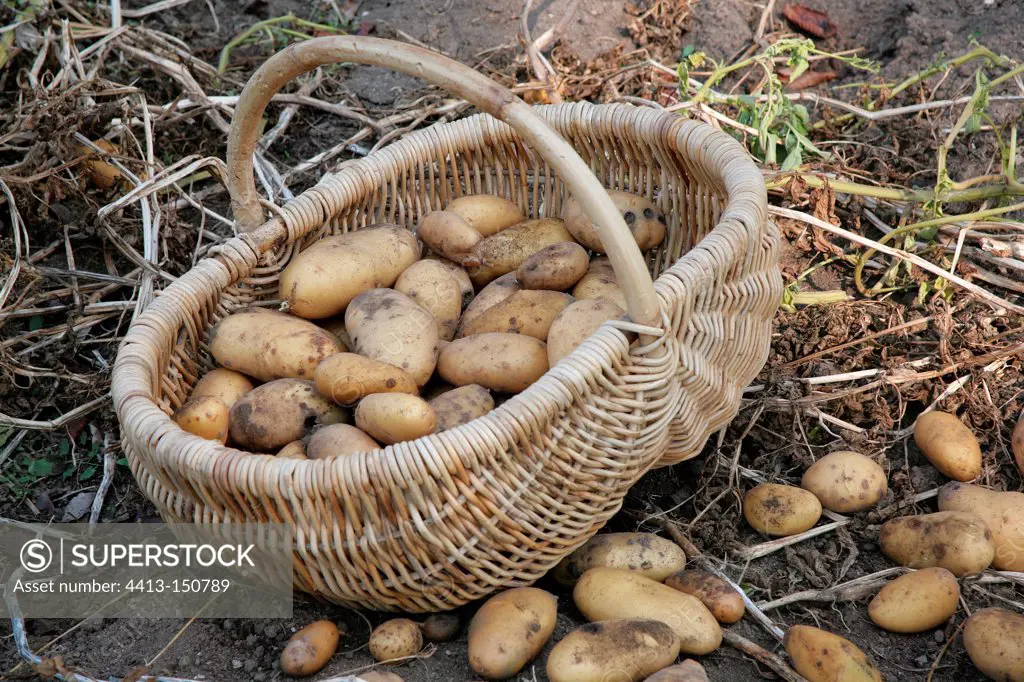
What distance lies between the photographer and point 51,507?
66.6 inches

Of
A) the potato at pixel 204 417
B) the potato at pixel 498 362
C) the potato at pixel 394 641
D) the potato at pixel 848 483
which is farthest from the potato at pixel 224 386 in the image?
the potato at pixel 848 483

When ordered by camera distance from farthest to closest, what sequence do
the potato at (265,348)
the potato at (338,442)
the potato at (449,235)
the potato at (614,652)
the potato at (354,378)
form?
1. the potato at (449,235)
2. the potato at (265,348)
3. the potato at (354,378)
4. the potato at (338,442)
5. the potato at (614,652)

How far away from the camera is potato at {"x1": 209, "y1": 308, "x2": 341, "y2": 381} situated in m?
1.52

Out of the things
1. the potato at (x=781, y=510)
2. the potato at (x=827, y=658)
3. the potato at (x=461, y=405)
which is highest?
the potato at (x=461, y=405)

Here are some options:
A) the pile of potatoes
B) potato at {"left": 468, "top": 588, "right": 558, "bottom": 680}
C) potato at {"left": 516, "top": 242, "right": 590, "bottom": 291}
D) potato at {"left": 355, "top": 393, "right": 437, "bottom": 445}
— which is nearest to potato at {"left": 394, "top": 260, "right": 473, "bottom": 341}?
the pile of potatoes

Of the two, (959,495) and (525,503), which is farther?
(959,495)

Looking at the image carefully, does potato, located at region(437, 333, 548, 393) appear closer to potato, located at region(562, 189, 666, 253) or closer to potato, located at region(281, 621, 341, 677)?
potato, located at region(562, 189, 666, 253)

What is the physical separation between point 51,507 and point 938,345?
1.71 metres

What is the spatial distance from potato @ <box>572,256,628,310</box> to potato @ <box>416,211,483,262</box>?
23 centimetres

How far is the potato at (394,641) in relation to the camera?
1292mm

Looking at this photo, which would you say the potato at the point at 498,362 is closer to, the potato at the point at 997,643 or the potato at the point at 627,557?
the potato at the point at 627,557

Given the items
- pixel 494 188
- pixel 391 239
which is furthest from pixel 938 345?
pixel 391 239

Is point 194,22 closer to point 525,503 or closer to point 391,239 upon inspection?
point 391,239

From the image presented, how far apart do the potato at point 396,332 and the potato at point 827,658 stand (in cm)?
68
